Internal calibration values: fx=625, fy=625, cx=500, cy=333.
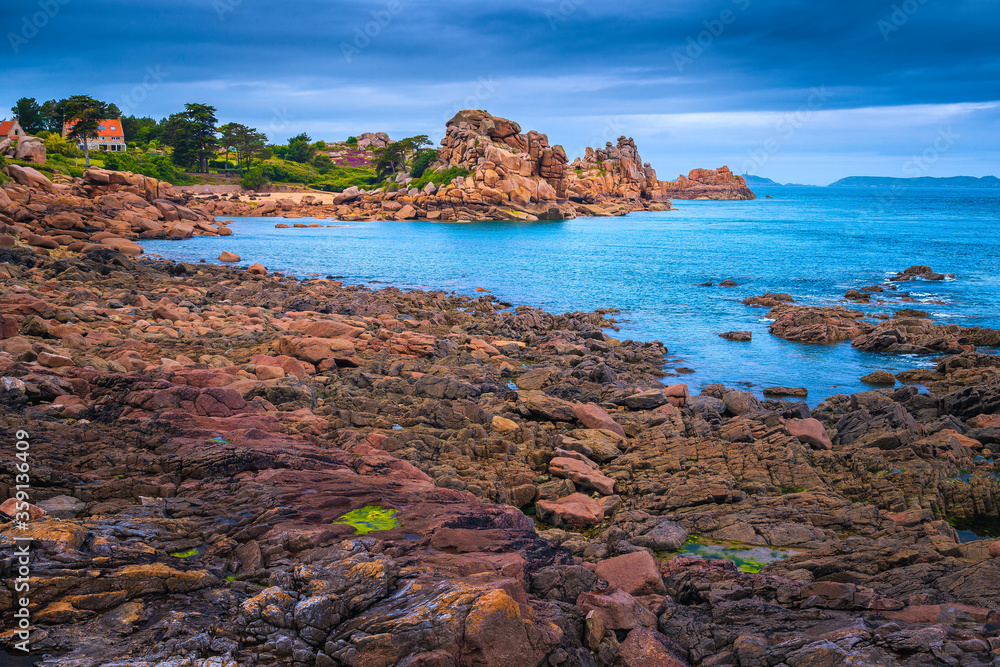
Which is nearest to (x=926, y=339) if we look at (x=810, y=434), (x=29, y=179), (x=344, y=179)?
(x=810, y=434)

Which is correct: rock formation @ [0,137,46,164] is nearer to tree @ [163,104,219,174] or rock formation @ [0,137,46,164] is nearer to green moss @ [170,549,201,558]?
tree @ [163,104,219,174]

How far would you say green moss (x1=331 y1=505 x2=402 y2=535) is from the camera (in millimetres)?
8445

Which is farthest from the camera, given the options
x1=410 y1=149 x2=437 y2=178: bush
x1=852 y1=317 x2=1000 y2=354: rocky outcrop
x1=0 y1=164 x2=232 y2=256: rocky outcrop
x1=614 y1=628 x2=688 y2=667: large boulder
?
x1=410 y1=149 x2=437 y2=178: bush

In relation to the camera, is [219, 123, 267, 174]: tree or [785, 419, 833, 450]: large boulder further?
[219, 123, 267, 174]: tree

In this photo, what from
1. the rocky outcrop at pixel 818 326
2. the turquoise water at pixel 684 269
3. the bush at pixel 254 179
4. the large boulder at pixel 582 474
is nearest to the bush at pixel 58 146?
the turquoise water at pixel 684 269

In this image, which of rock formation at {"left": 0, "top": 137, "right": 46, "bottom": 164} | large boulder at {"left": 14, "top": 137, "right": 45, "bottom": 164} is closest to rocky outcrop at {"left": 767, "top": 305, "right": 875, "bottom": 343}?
rock formation at {"left": 0, "top": 137, "right": 46, "bottom": 164}

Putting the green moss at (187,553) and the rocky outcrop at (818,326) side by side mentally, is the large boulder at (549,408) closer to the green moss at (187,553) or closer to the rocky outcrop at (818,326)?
the green moss at (187,553)

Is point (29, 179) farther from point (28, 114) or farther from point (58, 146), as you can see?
point (28, 114)

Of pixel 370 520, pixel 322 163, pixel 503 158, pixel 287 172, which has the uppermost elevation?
pixel 322 163

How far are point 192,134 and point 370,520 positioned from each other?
143924 mm

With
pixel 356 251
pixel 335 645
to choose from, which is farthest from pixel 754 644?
pixel 356 251

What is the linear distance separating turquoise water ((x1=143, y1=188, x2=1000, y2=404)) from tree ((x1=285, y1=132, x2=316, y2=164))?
2613 inches

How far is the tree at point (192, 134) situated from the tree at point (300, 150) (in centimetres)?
3430

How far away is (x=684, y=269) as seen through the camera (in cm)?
6278
